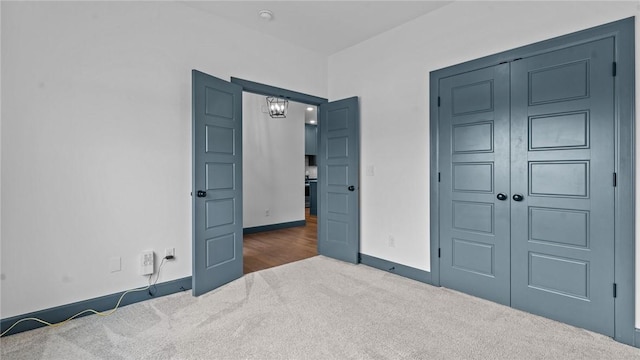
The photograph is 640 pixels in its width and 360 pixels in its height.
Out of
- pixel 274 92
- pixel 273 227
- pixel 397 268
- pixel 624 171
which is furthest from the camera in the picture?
pixel 273 227

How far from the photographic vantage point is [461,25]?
113 inches

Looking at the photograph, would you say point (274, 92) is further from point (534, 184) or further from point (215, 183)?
point (534, 184)

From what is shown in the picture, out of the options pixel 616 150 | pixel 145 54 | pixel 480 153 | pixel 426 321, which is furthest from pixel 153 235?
pixel 616 150

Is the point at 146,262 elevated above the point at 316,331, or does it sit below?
above

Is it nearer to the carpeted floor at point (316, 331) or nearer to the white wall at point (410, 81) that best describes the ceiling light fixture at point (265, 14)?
the white wall at point (410, 81)

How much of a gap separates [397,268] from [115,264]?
2.72 metres

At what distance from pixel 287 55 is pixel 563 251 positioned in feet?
11.0

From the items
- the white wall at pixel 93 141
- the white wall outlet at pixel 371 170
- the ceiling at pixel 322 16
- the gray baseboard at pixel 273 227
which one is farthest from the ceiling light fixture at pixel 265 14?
the gray baseboard at pixel 273 227

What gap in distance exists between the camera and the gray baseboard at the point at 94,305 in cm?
217

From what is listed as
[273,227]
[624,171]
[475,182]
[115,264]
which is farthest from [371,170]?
[273,227]

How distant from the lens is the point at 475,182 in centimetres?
280

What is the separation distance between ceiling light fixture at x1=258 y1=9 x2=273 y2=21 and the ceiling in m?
0.04

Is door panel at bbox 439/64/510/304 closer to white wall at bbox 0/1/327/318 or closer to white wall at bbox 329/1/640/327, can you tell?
white wall at bbox 329/1/640/327

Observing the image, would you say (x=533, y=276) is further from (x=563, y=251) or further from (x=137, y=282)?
(x=137, y=282)
